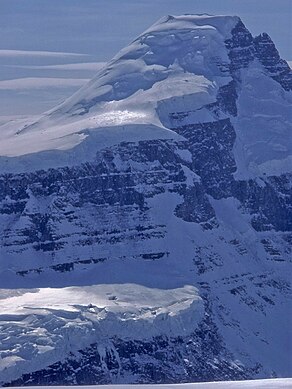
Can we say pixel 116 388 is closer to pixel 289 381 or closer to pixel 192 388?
pixel 192 388

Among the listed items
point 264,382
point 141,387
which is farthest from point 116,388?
point 264,382

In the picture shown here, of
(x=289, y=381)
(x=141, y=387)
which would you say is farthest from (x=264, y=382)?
(x=141, y=387)

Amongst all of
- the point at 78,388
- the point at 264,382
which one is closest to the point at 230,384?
the point at 264,382

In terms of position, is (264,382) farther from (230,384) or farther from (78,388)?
(78,388)

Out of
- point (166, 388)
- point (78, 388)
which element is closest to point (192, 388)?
point (166, 388)

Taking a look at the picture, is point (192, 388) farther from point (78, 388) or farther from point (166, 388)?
point (78, 388)
